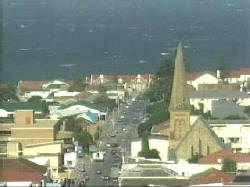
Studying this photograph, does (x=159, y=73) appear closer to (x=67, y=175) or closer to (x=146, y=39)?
(x=67, y=175)

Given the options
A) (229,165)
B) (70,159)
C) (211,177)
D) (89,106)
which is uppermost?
(89,106)

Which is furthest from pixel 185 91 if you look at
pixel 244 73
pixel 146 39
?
pixel 146 39

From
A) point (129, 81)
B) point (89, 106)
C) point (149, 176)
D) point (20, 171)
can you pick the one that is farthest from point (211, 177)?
point (129, 81)

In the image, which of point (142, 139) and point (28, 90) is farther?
point (28, 90)

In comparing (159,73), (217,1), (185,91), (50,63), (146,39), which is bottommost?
(185,91)

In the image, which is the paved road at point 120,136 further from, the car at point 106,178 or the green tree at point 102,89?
the green tree at point 102,89

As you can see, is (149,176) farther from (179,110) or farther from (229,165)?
(179,110)

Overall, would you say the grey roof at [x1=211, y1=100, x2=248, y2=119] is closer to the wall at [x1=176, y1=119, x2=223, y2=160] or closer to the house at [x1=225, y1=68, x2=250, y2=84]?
the wall at [x1=176, y1=119, x2=223, y2=160]

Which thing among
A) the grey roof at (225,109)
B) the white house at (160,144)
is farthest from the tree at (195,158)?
the grey roof at (225,109)
